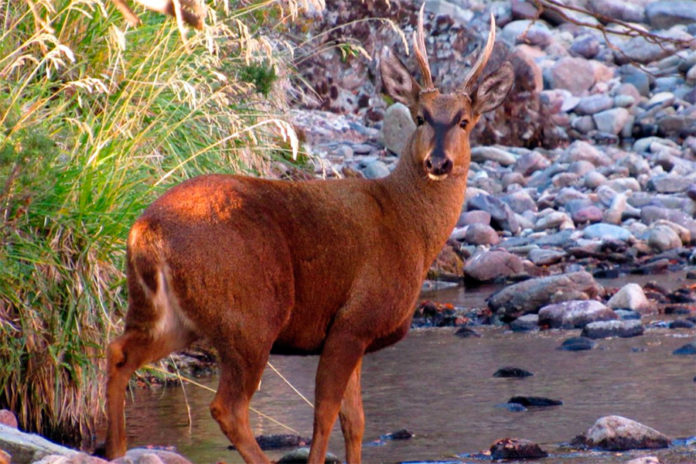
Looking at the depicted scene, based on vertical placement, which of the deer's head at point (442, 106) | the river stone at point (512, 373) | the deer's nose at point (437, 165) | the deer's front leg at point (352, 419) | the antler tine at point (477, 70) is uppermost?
the antler tine at point (477, 70)

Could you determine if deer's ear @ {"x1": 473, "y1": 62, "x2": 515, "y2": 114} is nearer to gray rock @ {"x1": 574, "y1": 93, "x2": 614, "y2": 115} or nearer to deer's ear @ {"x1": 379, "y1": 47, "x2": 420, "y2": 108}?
deer's ear @ {"x1": 379, "y1": 47, "x2": 420, "y2": 108}

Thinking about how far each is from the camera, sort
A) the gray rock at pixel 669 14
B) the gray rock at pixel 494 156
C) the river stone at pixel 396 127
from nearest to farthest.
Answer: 1. the river stone at pixel 396 127
2. the gray rock at pixel 494 156
3. the gray rock at pixel 669 14

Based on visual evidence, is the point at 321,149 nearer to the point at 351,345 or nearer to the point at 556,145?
the point at 556,145

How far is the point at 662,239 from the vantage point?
1355 cm

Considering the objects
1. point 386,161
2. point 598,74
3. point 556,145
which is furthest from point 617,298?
point 598,74

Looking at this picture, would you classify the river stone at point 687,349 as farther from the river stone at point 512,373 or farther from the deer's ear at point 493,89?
the deer's ear at point 493,89

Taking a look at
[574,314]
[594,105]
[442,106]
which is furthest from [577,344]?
[594,105]

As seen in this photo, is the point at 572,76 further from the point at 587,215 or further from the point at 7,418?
the point at 7,418

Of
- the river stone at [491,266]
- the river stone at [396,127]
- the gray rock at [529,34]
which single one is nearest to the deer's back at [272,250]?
the river stone at [491,266]

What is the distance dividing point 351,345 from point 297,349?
0.26m

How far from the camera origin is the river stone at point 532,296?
10.4 meters

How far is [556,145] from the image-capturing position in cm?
2030

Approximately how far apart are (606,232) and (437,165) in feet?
28.5

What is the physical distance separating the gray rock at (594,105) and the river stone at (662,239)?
8.93 m
